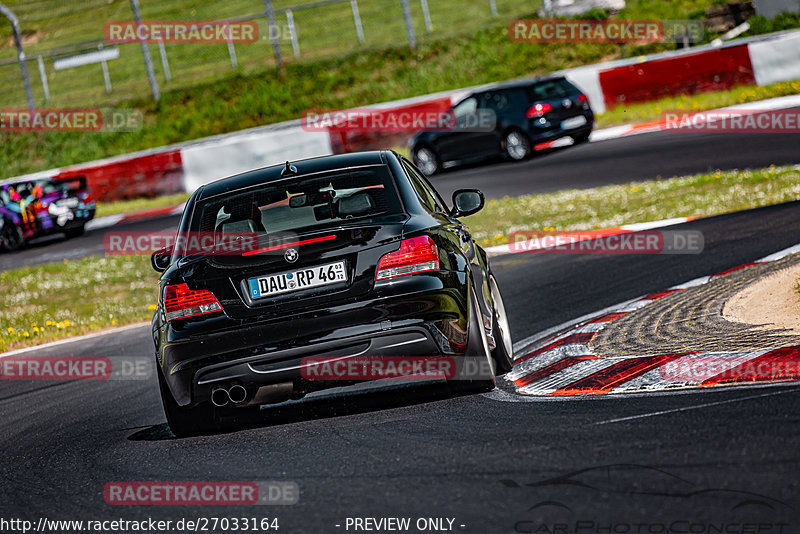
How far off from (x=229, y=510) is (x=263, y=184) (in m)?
2.40

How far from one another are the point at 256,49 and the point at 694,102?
737 inches

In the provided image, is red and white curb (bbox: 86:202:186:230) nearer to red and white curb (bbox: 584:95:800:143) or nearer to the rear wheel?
the rear wheel

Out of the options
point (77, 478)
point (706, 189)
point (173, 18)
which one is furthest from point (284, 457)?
point (173, 18)

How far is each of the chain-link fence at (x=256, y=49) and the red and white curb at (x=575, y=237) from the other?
1799 cm

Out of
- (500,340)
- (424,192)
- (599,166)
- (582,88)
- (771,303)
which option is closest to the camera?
(500,340)

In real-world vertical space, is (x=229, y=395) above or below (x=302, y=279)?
below

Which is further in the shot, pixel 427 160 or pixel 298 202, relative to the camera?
pixel 427 160

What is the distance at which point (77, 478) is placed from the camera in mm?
5625

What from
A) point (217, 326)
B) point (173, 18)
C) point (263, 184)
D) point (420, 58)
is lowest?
point (217, 326)

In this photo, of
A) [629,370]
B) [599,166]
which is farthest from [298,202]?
[599,166]

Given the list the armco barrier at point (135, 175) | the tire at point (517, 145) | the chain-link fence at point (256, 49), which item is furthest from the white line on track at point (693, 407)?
the chain-link fence at point (256, 49)

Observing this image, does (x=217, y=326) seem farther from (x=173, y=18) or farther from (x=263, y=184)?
(x=173, y=18)

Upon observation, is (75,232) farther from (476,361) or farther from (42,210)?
(476,361)

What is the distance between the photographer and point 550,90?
22578 millimetres
